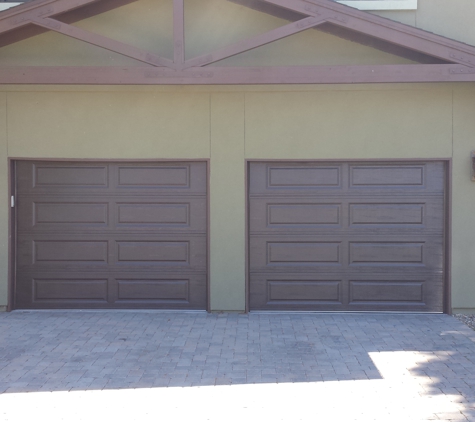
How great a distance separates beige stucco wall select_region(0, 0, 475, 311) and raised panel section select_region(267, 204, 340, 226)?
0.48 metres

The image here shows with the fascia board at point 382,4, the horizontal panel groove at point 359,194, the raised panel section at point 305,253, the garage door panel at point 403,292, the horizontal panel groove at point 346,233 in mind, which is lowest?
the garage door panel at point 403,292

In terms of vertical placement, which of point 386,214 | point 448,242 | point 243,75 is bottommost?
point 448,242

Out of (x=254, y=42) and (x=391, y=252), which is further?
(x=391, y=252)

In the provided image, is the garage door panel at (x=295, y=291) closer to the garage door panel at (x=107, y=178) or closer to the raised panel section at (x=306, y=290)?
the raised panel section at (x=306, y=290)

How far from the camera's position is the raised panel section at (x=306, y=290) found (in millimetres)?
9148

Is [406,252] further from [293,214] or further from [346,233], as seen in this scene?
[293,214]

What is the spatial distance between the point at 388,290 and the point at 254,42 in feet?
12.9

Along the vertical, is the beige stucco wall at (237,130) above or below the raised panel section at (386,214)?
above

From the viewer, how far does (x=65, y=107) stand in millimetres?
9062

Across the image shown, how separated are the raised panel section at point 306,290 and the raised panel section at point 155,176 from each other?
1.92 meters

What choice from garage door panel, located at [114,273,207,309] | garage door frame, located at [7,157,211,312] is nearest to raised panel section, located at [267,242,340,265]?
garage door frame, located at [7,157,211,312]

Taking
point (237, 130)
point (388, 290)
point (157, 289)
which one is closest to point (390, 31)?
point (237, 130)

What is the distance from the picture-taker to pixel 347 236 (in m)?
9.12

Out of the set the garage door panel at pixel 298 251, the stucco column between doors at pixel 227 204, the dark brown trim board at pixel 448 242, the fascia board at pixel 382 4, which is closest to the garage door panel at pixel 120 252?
the stucco column between doors at pixel 227 204
